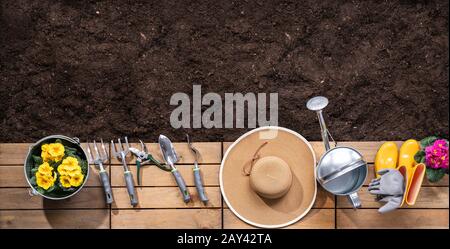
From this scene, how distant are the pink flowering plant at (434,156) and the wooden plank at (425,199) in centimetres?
8

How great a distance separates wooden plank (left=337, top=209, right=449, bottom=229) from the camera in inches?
99.2

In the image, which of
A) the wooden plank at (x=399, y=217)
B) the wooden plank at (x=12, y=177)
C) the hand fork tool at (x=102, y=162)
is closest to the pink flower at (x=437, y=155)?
the wooden plank at (x=399, y=217)

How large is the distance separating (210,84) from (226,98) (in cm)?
9

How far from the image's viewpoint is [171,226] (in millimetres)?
2547

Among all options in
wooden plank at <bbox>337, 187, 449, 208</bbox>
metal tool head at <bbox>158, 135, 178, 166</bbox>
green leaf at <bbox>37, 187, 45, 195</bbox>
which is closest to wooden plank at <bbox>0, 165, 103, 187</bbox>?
green leaf at <bbox>37, 187, 45, 195</bbox>

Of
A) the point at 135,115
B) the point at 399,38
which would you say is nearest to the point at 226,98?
the point at 135,115

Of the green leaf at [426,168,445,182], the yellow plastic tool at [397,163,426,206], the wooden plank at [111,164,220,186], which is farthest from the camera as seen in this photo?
the wooden plank at [111,164,220,186]

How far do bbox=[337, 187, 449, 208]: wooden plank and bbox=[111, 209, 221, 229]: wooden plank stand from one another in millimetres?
563

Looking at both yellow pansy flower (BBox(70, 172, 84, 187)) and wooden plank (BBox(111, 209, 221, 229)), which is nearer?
yellow pansy flower (BBox(70, 172, 84, 187))

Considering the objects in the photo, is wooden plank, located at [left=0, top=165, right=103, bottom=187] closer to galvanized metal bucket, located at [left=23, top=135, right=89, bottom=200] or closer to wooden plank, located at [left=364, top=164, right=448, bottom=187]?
galvanized metal bucket, located at [left=23, top=135, right=89, bottom=200]

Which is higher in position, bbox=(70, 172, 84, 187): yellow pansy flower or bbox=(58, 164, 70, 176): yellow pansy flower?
bbox=(58, 164, 70, 176): yellow pansy flower

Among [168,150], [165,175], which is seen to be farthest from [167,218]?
[168,150]

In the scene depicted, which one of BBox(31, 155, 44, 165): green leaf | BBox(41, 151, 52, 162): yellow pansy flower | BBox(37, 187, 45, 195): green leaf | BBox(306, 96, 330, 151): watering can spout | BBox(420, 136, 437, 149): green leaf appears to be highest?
BBox(306, 96, 330, 151): watering can spout

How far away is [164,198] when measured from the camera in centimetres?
254
